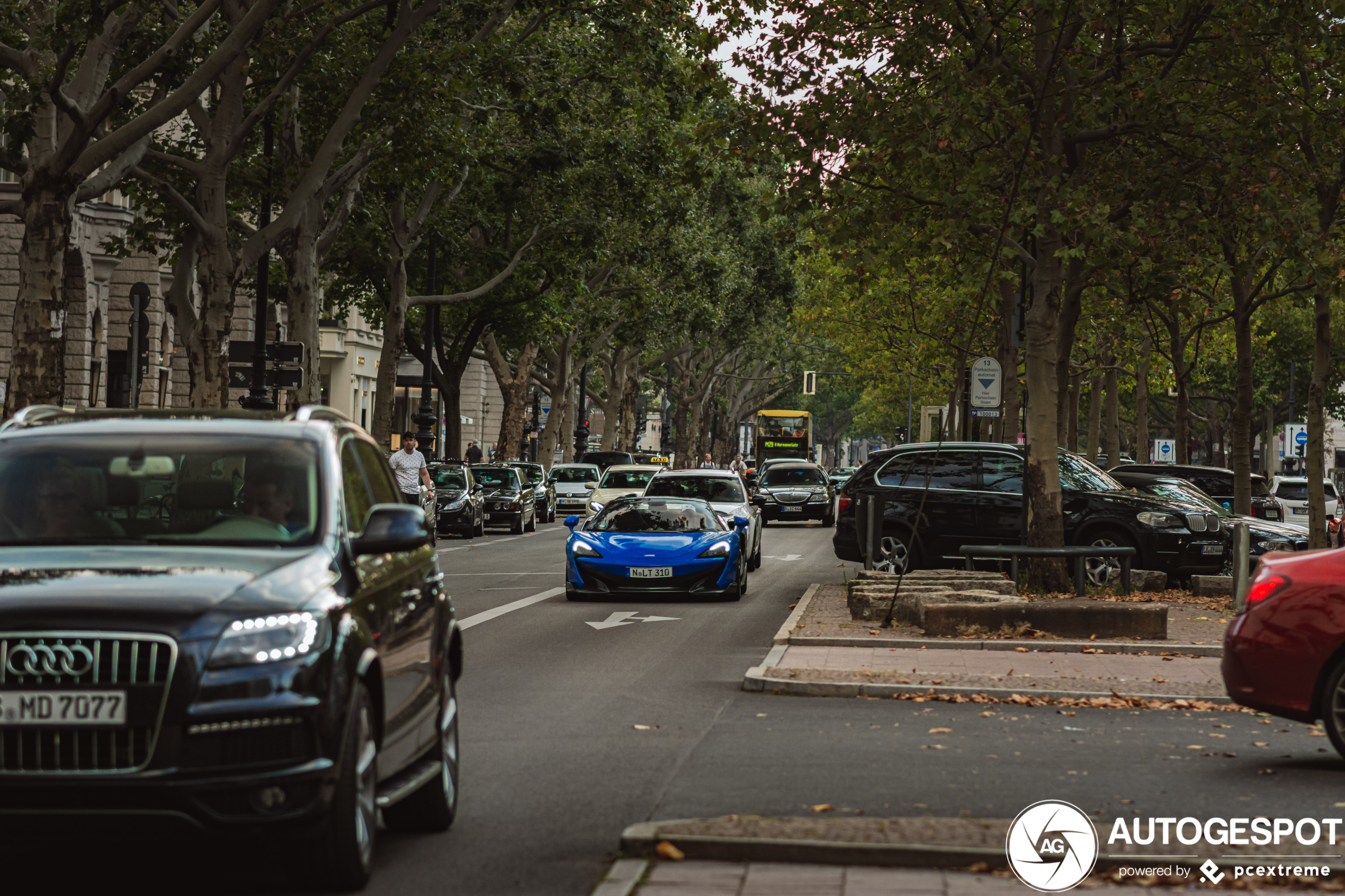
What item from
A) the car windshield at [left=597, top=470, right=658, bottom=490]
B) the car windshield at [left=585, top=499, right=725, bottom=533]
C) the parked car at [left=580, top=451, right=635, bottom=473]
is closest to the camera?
the car windshield at [left=585, top=499, right=725, bottom=533]

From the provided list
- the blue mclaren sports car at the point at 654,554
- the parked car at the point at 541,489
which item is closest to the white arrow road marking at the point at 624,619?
the blue mclaren sports car at the point at 654,554

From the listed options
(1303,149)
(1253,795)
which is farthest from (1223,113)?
(1253,795)

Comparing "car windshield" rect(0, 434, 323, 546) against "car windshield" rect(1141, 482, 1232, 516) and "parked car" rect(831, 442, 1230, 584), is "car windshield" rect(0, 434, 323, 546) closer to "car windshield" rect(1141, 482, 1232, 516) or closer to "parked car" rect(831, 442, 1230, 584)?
"parked car" rect(831, 442, 1230, 584)

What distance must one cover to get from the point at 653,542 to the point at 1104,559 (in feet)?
18.7

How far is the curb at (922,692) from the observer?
39.4ft

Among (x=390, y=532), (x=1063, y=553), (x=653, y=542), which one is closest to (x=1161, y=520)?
(x=1063, y=553)

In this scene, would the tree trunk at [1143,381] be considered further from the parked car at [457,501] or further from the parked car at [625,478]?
the parked car at [457,501]

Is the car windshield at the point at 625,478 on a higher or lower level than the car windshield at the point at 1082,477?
lower

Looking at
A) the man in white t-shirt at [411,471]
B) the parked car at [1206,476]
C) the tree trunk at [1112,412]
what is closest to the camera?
the man in white t-shirt at [411,471]

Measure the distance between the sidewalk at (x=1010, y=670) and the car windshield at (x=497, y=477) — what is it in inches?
1019

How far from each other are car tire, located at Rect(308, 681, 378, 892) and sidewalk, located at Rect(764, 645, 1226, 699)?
21.6 feet

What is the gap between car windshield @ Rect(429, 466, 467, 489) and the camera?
1448 inches

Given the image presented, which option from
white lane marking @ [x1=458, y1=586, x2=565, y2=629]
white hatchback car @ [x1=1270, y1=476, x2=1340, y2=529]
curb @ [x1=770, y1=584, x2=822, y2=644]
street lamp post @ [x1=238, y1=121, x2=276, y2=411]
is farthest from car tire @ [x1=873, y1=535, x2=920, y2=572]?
white hatchback car @ [x1=1270, y1=476, x2=1340, y2=529]

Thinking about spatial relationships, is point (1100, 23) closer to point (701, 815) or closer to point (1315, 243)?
point (1315, 243)
